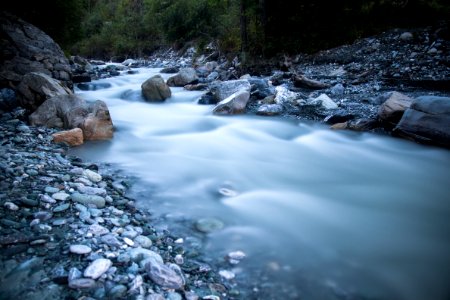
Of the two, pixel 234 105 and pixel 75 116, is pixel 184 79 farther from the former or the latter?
pixel 75 116

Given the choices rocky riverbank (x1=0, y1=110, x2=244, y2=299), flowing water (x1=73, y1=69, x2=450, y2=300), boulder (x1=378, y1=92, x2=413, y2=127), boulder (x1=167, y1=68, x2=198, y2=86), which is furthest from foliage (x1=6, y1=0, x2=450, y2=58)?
rocky riverbank (x1=0, y1=110, x2=244, y2=299)

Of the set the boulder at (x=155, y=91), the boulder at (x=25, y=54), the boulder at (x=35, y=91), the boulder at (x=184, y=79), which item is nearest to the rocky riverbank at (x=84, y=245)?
the boulder at (x=35, y=91)

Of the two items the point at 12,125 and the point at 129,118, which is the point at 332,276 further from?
the point at 129,118

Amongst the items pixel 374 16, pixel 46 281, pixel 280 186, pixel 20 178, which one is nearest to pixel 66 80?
pixel 20 178

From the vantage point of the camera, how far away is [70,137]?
5.16 meters

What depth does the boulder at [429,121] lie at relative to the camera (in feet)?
16.2

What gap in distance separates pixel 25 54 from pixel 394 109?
375 inches

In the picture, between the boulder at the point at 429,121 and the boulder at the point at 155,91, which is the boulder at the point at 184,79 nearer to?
the boulder at the point at 155,91

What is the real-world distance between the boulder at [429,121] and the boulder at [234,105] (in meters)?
3.71

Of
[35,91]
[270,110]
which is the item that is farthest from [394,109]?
[35,91]

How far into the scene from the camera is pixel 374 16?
13.4m

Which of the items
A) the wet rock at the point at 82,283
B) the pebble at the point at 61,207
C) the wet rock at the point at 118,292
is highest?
the pebble at the point at 61,207

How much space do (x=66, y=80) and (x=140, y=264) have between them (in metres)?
9.00

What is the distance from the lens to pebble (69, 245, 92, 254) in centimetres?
228
